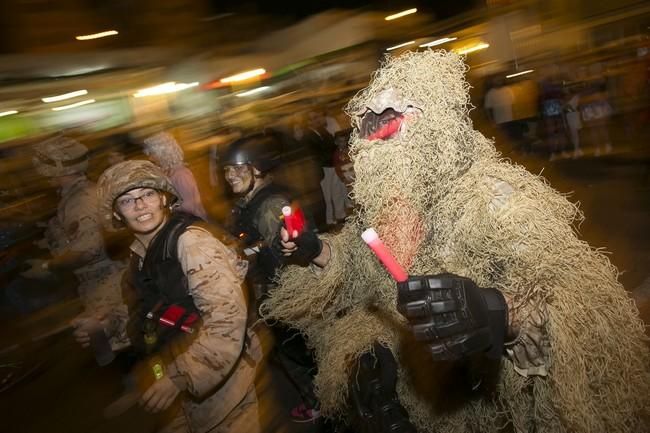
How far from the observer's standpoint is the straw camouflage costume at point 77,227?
396cm

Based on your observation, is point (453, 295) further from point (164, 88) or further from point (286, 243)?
point (164, 88)

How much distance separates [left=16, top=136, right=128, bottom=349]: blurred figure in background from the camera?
13.0ft

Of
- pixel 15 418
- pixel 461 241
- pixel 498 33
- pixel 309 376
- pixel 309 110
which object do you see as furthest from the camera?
pixel 498 33

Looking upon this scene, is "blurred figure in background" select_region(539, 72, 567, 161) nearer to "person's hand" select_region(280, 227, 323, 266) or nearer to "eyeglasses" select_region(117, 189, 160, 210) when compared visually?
"person's hand" select_region(280, 227, 323, 266)

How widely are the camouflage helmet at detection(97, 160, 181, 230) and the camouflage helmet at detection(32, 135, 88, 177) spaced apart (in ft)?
6.37

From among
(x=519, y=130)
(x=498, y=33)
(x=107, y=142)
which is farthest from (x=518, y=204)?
(x=498, y=33)

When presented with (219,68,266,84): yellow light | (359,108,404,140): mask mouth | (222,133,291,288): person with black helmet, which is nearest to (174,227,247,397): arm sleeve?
(359,108,404,140): mask mouth

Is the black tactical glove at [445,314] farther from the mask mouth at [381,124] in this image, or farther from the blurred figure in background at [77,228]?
the blurred figure in background at [77,228]

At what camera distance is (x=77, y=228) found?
395 centimetres

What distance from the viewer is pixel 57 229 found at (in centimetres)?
425

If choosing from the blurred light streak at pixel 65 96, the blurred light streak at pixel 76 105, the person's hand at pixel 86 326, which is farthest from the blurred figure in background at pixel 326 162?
the person's hand at pixel 86 326

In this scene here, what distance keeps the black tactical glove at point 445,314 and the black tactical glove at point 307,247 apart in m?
0.96

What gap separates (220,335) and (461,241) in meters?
1.25

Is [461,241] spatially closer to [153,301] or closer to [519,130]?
[153,301]
